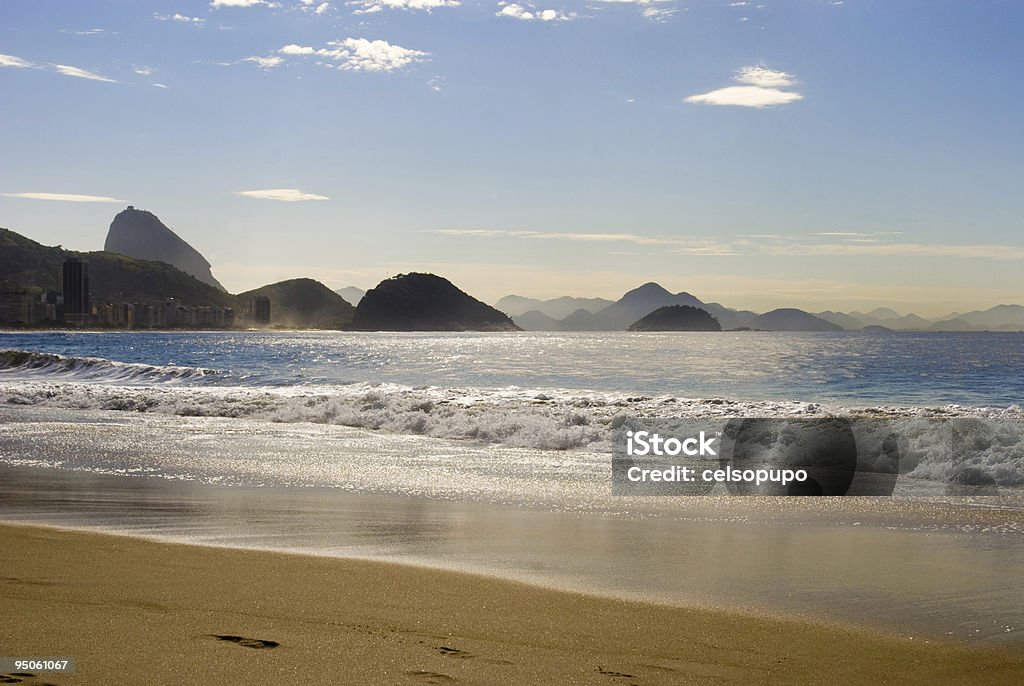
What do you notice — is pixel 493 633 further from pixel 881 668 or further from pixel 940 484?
pixel 940 484

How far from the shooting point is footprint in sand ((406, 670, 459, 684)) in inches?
166

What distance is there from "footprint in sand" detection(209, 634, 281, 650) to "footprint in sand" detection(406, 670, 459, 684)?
91cm

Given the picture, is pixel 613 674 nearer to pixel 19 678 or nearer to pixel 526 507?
pixel 19 678

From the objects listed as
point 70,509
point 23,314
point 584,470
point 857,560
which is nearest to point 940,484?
point 584,470

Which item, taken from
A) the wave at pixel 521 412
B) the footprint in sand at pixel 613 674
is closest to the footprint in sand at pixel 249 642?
the footprint in sand at pixel 613 674

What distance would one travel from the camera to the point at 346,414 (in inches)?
838

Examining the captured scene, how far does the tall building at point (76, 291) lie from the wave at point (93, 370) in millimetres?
141236

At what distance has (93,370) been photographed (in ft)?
130

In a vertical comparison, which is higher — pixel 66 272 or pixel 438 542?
pixel 66 272

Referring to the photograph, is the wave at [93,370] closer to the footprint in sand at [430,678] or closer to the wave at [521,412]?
the wave at [521,412]

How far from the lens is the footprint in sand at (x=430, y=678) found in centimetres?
423

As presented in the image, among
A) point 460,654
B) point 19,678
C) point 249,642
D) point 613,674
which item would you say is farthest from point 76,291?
point 613,674

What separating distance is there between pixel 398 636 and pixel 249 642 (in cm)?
85

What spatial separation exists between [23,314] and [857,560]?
190m
